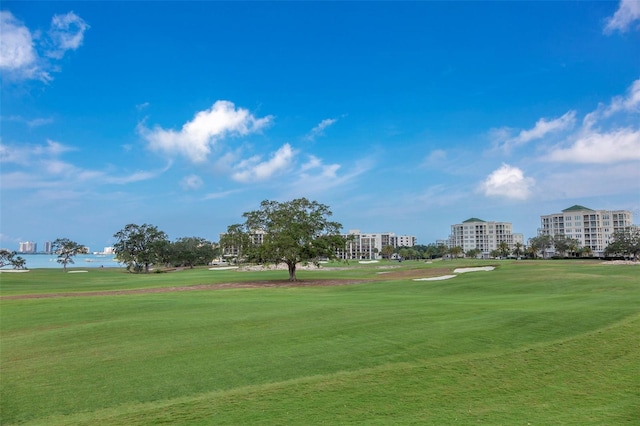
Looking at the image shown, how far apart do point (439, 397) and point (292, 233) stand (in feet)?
128

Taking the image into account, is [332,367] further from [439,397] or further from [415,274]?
[415,274]

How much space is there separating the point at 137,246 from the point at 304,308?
279 ft

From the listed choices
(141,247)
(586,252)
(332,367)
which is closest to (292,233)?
(332,367)

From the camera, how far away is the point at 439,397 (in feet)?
29.1

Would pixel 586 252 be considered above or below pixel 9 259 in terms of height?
below

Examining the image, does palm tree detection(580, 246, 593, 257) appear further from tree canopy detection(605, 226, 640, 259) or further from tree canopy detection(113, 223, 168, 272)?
tree canopy detection(113, 223, 168, 272)

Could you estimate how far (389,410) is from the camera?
8188mm

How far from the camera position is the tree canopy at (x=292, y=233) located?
47250mm

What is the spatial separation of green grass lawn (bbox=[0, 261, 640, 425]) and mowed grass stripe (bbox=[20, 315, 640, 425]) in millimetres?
40

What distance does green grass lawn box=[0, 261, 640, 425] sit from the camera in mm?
8250

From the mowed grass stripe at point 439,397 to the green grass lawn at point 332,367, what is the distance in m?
0.04

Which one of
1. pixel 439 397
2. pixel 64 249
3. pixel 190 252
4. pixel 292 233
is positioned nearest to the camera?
pixel 439 397

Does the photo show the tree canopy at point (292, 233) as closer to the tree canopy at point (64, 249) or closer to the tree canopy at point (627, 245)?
the tree canopy at point (64, 249)

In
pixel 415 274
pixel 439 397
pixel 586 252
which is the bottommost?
pixel 586 252
